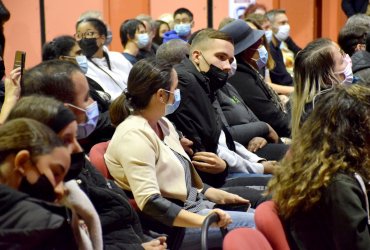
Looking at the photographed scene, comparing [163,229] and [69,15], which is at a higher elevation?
[69,15]

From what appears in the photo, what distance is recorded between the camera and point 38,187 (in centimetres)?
204

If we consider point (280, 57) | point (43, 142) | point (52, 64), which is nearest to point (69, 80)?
point (52, 64)

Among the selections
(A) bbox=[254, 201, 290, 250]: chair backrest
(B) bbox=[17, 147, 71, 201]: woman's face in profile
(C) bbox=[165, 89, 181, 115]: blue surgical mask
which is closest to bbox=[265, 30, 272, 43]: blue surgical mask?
(C) bbox=[165, 89, 181, 115]: blue surgical mask

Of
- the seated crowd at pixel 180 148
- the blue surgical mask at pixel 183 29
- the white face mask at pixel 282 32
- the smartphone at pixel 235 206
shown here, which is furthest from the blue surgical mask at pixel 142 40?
the smartphone at pixel 235 206

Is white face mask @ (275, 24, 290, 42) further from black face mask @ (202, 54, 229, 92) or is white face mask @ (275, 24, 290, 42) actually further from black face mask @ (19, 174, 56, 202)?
black face mask @ (19, 174, 56, 202)

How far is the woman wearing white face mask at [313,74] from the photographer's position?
13.0ft

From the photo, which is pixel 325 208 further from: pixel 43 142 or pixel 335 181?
pixel 43 142

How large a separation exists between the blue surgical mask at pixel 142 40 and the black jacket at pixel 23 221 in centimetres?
576

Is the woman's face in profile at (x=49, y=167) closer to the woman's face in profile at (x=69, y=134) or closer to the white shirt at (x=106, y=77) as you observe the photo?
the woman's face in profile at (x=69, y=134)

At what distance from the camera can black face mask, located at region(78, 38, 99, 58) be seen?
5488mm

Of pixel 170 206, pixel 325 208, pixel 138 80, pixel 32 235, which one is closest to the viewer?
pixel 32 235

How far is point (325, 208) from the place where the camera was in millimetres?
2461

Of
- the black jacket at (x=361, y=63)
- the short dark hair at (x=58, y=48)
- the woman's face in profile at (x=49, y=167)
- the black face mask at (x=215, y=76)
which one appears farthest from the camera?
the black jacket at (x=361, y=63)

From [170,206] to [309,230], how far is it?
0.86m
